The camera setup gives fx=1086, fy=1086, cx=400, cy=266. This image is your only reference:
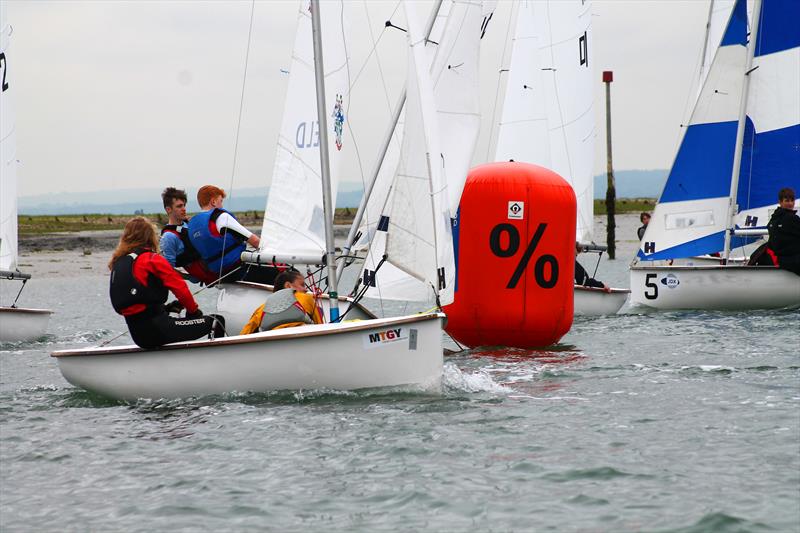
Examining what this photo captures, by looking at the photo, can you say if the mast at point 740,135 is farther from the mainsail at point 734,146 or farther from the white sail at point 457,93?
the white sail at point 457,93

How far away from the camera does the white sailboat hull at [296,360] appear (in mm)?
9305

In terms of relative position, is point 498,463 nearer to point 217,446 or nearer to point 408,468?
point 408,468

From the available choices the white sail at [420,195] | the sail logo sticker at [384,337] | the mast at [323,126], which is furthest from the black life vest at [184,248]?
the sail logo sticker at [384,337]

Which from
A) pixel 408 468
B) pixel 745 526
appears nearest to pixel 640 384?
pixel 408 468

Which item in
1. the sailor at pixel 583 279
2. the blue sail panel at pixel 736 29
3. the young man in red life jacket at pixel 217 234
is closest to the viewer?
the young man in red life jacket at pixel 217 234

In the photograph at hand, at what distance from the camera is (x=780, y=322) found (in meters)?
16.0

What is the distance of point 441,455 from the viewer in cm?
791

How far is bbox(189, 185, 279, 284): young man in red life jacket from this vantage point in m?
12.4

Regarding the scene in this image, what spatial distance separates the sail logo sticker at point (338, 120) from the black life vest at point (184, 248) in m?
2.38

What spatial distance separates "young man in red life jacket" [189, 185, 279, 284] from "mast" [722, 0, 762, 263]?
9.81 metres

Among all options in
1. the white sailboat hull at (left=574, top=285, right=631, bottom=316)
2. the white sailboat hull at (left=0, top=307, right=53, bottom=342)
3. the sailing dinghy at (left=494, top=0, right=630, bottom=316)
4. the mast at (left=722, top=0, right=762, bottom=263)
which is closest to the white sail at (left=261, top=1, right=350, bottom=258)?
the white sailboat hull at (left=0, top=307, right=53, bottom=342)

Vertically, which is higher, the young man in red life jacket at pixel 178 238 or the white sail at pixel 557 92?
the white sail at pixel 557 92

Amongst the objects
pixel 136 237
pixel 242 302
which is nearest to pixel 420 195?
pixel 136 237

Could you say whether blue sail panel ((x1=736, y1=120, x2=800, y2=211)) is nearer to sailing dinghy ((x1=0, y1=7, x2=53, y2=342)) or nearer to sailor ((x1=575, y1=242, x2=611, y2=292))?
sailor ((x1=575, y1=242, x2=611, y2=292))
